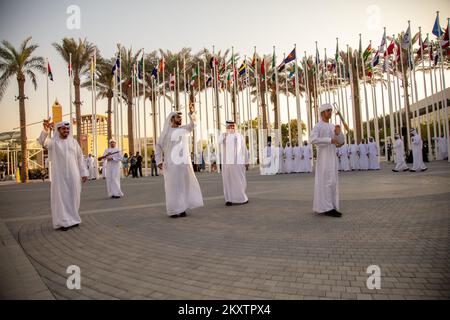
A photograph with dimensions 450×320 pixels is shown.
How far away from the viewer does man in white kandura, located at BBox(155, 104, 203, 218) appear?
272 inches

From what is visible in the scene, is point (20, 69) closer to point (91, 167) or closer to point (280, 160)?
point (91, 167)

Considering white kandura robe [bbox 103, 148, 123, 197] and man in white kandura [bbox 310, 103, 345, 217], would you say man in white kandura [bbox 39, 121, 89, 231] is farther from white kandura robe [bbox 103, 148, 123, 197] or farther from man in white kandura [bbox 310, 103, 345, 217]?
man in white kandura [bbox 310, 103, 345, 217]

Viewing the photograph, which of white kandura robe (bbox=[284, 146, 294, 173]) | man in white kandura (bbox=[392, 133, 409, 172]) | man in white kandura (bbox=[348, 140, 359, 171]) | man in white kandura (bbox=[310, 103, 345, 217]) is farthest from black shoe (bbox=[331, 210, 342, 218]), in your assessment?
white kandura robe (bbox=[284, 146, 294, 173])

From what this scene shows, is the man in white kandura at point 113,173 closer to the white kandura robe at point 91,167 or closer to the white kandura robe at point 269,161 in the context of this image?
the white kandura robe at point 269,161

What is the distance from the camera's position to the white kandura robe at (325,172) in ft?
20.3

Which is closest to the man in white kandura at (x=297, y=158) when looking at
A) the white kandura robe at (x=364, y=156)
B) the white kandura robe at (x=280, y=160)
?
the white kandura robe at (x=280, y=160)

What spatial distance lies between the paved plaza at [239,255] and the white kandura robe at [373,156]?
14.9m

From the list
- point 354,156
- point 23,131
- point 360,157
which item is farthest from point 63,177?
point 23,131

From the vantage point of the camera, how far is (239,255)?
3.81 metres

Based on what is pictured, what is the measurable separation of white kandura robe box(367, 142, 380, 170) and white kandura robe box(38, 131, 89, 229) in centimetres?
1974

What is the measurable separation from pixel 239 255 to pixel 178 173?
3663mm

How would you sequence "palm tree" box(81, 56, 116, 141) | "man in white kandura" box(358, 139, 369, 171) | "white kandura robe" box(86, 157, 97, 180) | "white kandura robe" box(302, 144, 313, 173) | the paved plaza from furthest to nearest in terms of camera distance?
A: "palm tree" box(81, 56, 116, 141)
"white kandura robe" box(86, 157, 97, 180)
"white kandura robe" box(302, 144, 313, 173)
"man in white kandura" box(358, 139, 369, 171)
the paved plaza
